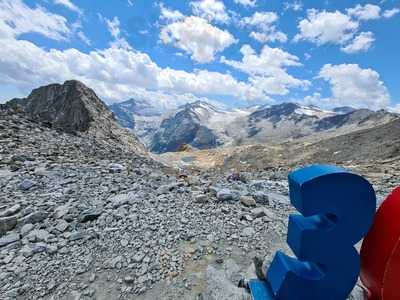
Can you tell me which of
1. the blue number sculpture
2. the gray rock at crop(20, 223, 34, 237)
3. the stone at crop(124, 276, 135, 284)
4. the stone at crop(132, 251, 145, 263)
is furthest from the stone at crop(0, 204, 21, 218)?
the blue number sculpture

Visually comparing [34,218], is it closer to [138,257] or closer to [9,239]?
[9,239]

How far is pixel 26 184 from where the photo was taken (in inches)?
354

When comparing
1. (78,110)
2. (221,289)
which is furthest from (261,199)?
(78,110)

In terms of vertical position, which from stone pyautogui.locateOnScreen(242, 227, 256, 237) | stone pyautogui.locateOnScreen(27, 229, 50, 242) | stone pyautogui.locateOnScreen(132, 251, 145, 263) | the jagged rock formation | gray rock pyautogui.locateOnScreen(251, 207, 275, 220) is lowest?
stone pyautogui.locateOnScreen(132, 251, 145, 263)

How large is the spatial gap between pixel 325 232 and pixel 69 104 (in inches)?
1593

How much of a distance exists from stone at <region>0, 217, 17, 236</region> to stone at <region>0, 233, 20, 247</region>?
0.31 metres

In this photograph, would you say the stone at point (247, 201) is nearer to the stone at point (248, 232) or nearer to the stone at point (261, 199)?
the stone at point (261, 199)

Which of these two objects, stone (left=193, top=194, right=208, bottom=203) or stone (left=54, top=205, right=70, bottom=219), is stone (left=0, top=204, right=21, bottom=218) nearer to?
stone (left=54, top=205, right=70, bottom=219)

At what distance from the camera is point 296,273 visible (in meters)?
4.06

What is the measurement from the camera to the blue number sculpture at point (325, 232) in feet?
12.5

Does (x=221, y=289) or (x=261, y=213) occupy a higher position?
(x=261, y=213)

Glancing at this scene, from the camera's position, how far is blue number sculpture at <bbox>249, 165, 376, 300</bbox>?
3.80 metres

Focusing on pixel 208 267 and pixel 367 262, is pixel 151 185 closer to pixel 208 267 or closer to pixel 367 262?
pixel 208 267

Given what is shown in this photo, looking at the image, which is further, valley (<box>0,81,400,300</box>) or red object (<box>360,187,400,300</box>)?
valley (<box>0,81,400,300</box>)
